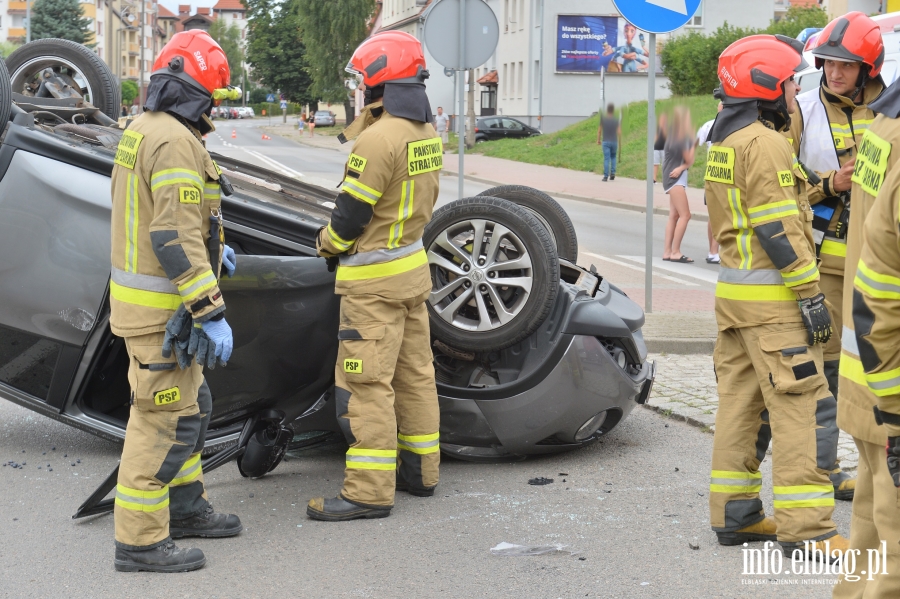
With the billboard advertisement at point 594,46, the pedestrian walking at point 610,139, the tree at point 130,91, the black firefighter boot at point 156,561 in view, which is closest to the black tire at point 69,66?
the black firefighter boot at point 156,561

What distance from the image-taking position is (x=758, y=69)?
387 centimetres

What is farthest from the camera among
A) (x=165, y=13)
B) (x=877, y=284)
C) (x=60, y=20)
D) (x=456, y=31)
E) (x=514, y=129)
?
(x=165, y=13)

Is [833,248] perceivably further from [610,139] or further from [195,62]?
[610,139]

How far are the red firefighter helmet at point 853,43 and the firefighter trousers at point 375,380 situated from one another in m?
1.97

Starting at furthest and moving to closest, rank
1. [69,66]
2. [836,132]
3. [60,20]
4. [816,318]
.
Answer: [60,20] < [69,66] < [836,132] < [816,318]

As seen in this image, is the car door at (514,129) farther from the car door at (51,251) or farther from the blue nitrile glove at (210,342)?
the blue nitrile glove at (210,342)

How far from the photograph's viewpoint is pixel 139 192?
12.4 feet

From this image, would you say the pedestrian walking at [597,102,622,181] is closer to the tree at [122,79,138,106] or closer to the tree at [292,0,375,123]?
the tree at [292,0,375,123]

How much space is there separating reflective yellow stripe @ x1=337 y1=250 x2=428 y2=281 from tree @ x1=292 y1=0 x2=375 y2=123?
60993 millimetres

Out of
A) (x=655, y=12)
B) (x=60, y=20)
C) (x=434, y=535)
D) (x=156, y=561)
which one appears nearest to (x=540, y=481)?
(x=434, y=535)

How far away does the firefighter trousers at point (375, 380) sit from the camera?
4.36 m

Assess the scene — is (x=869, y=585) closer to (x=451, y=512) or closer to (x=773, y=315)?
(x=773, y=315)

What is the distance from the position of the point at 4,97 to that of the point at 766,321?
3.48m

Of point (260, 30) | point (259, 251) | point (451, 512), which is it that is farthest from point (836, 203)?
point (260, 30)
